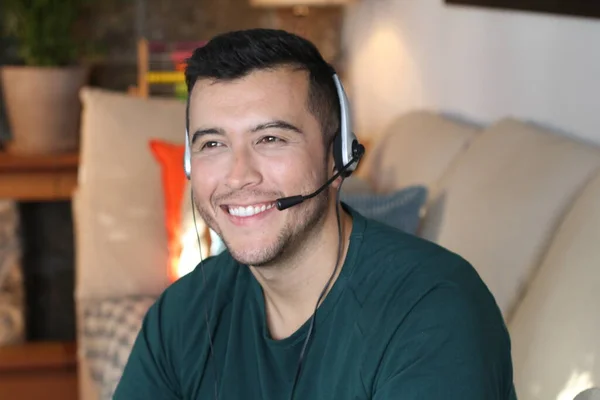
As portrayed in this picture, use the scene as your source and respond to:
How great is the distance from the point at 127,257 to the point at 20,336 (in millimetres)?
740

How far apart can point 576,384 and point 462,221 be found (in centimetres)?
65

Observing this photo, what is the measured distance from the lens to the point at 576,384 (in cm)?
137

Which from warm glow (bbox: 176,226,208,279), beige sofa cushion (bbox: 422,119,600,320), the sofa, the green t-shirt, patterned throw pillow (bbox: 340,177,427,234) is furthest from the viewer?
warm glow (bbox: 176,226,208,279)

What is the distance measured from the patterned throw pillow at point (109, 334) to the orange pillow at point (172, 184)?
0.14 meters

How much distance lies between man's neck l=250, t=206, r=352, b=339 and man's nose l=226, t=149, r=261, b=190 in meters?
0.11

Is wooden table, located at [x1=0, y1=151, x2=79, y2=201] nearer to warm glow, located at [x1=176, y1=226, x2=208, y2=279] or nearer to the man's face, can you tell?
warm glow, located at [x1=176, y1=226, x2=208, y2=279]

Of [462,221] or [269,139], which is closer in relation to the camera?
[269,139]

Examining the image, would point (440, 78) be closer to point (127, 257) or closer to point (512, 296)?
point (127, 257)

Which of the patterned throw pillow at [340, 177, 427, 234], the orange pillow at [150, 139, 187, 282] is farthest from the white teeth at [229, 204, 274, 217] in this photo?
the orange pillow at [150, 139, 187, 282]

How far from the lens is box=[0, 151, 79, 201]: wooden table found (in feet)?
10.6

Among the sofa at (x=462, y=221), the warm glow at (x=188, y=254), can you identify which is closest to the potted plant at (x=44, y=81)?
the sofa at (x=462, y=221)

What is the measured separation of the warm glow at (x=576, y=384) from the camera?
4.42 feet

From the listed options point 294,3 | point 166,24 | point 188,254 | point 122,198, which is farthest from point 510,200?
point 166,24

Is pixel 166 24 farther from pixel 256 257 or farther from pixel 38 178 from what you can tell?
pixel 256 257
